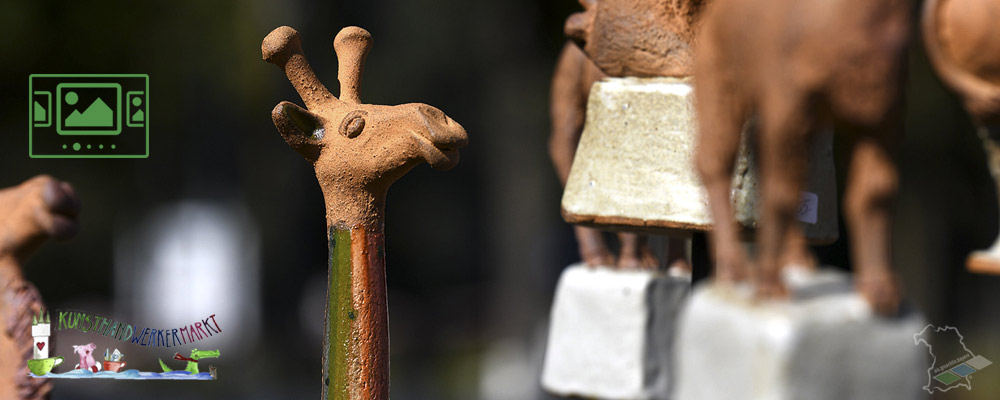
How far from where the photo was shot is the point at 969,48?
120cm

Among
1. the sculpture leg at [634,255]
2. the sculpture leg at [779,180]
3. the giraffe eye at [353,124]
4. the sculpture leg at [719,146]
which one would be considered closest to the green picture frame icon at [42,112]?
the giraffe eye at [353,124]

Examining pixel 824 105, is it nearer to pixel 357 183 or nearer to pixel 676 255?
pixel 357 183

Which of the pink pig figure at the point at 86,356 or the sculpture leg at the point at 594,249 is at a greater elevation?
the sculpture leg at the point at 594,249

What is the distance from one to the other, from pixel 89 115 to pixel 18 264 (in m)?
0.37

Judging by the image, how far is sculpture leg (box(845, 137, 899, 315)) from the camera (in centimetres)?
101

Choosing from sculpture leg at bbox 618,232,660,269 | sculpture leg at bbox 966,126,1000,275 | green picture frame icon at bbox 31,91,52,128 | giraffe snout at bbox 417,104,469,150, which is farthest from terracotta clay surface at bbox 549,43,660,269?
green picture frame icon at bbox 31,91,52,128

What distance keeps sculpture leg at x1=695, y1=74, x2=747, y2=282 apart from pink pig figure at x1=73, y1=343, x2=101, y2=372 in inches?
39.5

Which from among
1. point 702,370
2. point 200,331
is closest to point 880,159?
point 702,370

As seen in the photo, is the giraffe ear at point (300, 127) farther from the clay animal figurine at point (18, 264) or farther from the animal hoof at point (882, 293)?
the animal hoof at point (882, 293)

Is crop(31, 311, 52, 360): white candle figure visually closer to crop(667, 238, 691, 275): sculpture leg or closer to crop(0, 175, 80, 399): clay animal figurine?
crop(0, 175, 80, 399): clay animal figurine

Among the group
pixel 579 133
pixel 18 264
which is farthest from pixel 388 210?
pixel 18 264

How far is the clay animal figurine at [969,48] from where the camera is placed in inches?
47.0

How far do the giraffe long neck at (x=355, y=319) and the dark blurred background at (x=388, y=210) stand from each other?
1.10 meters

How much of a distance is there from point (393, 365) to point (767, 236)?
8.13ft
